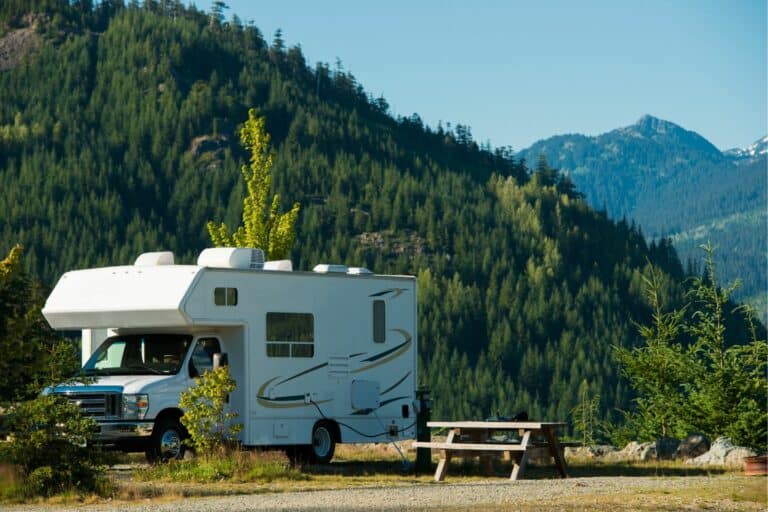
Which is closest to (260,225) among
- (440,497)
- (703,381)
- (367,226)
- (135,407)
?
(703,381)

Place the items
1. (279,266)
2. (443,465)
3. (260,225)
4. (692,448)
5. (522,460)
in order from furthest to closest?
(260,225) → (692,448) → (279,266) → (443,465) → (522,460)

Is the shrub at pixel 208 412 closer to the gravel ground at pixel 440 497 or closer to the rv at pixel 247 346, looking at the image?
the rv at pixel 247 346

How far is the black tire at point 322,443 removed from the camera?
22547mm

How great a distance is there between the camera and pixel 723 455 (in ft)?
72.6

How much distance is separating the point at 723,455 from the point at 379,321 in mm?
5627

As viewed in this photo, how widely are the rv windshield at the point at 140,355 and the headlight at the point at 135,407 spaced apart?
79cm

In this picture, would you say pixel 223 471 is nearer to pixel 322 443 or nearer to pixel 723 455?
pixel 322 443

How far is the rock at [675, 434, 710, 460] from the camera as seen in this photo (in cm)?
2333

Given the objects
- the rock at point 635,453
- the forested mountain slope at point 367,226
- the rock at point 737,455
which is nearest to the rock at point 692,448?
the rock at point 635,453

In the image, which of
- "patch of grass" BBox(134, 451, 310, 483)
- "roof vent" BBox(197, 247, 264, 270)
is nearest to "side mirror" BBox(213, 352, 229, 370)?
"roof vent" BBox(197, 247, 264, 270)

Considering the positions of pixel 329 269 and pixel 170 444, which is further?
pixel 329 269

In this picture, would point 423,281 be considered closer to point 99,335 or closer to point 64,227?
point 64,227

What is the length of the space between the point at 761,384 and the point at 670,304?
13310 centimetres

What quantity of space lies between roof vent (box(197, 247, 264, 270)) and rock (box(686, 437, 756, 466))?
7.18 m
